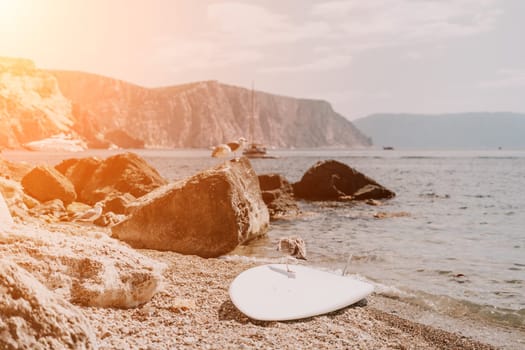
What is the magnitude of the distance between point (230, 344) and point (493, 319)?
4.70 metres

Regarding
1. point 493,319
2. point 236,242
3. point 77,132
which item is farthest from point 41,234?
point 77,132

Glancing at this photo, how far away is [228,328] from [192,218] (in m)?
5.40

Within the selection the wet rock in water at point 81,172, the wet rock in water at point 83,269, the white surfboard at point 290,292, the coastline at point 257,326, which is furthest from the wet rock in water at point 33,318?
the wet rock in water at point 81,172

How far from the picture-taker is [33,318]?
357 cm

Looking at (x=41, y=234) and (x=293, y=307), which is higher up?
(x=41, y=234)

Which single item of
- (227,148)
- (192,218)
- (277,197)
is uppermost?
(227,148)

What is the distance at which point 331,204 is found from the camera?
2300 centimetres

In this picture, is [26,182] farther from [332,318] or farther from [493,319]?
[493,319]

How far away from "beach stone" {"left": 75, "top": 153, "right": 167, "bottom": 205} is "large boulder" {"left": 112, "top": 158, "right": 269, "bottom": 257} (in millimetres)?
6621

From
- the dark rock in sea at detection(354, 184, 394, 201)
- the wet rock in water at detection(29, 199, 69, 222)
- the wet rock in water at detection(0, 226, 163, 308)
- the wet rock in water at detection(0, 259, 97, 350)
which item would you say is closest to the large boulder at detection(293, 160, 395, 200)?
the dark rock in sea at detection(354, 184, 394, 201)

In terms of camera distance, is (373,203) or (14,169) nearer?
(14,169)

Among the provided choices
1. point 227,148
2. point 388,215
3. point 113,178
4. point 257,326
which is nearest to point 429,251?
point 388,215

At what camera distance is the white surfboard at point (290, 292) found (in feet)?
18.8

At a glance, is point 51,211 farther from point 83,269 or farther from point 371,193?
point 371,193
